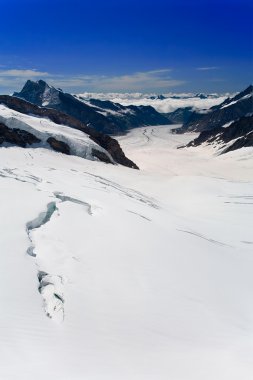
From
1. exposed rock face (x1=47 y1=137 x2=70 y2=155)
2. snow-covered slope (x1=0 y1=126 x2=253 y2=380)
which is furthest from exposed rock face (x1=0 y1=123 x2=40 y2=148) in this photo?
snow-covered slope (x1=0 y1=126 x2=253 y2=380)

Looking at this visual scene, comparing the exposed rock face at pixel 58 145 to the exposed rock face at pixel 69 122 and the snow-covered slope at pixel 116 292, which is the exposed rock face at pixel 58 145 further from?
the snow-covered slope at pixel 116 292

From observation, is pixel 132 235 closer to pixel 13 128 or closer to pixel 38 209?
pixel 38 209

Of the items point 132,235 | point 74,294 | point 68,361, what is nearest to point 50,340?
point 68,361

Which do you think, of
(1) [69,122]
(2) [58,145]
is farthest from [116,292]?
(1) [69,122]

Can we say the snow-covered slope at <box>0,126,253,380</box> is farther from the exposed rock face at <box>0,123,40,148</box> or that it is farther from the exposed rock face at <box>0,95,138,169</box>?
the exposed rock face at <box>0,95,138,169</box>

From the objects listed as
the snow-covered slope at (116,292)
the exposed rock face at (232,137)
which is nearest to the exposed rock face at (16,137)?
the snow-covered slope at (116,292)

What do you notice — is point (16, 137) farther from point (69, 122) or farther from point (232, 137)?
point (232, 137)
